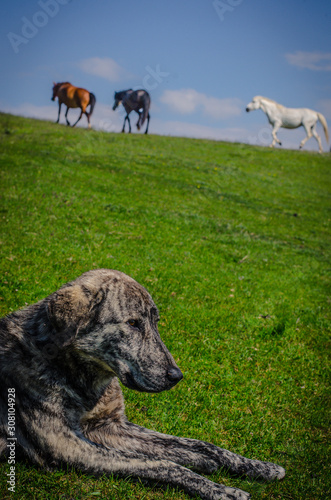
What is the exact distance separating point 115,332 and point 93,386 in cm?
59

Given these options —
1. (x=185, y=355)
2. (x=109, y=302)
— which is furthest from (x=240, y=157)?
(x=109, y=302)

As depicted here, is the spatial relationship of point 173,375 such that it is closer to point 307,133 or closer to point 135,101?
point 135,101

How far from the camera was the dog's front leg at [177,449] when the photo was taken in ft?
11.8

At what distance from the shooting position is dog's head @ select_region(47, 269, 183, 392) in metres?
3.44

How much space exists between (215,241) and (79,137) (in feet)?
52.5

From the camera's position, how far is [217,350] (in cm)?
659

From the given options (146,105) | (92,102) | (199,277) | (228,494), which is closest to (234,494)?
(228,494)

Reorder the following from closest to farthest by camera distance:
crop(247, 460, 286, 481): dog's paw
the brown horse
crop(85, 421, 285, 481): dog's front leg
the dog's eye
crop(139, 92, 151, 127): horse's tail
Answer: crop(85, 421, 285, 481): dog's front leg < the dog's eye < crop(247, 460, 286, 481): dog's paw < the brown horse < crop(139, 92, 151, 127): horse's tail

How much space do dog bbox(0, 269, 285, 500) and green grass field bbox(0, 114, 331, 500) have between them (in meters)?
0.23

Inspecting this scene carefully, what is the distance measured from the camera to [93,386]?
3.66 metres

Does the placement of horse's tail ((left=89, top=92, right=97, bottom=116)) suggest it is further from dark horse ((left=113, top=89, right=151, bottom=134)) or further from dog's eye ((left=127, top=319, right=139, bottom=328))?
dog's eye ((left=127, top=319, right=139, bottom=328))

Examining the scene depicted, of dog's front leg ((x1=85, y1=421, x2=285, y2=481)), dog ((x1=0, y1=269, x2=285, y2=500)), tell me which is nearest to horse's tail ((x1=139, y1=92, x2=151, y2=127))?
dog ((x1=0, y1=269, x2=285, y2=500))

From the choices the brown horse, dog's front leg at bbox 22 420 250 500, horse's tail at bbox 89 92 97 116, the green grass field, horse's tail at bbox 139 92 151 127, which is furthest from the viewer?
horse's tail at bbox 139 92 151 127

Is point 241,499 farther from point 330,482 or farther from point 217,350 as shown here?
point 217,350
